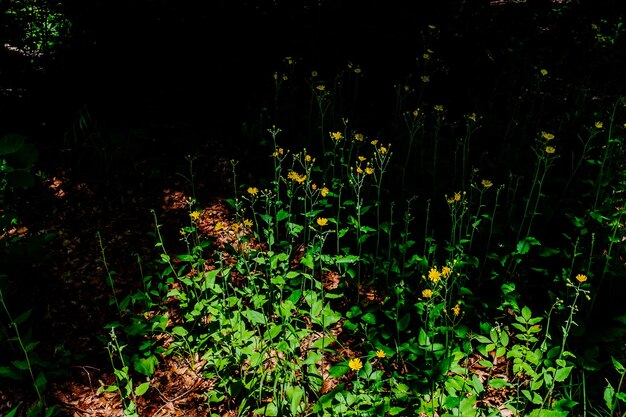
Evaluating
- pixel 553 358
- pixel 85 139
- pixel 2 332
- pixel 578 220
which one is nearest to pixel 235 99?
pixel 85 139

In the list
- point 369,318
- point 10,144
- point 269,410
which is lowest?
point 269,410

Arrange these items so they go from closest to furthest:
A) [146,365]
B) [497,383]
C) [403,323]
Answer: [497,383] → [403,323] → [146,365]

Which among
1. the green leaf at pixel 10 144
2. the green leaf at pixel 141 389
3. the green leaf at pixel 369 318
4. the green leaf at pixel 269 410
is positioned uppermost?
the green leaf at pixel 10 144

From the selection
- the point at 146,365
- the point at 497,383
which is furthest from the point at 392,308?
the point at 146,365

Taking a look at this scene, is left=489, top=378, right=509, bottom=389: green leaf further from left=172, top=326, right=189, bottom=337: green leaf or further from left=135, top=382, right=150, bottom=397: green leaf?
left=135, top=382, right=150, bottom=397: green leaf

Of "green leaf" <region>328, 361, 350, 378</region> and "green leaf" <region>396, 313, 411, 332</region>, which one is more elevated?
"green leaf" <region>396, 313, 411, 332</region>

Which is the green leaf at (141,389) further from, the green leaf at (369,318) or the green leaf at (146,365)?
the green leaf at (369,318)

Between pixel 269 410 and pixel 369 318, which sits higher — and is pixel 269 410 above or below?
below

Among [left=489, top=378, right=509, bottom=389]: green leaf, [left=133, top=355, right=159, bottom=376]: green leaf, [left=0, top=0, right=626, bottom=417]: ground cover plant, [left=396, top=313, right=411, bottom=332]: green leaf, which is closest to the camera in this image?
[left=489, top=378, right=509, bottom=389]: green leaf

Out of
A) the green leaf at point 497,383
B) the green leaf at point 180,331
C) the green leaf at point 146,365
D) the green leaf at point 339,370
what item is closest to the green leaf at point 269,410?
the green leaf at point 339,370

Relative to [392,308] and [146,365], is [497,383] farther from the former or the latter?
[146,365]

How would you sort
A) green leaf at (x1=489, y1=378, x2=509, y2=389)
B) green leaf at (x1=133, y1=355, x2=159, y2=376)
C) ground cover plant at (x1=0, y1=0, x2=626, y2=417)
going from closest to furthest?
green leaf at (x1=489, y1=378, x2=509, y2=389) → ground cover plant at (x1=0, y1=0, x2=626, y2=417) → green leaf at (x1=133, y1=355, x2=159, y2=376)

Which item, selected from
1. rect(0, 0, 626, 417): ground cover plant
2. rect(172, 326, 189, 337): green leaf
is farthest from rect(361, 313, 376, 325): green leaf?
rect(172, 326, 189, 337): green leaf

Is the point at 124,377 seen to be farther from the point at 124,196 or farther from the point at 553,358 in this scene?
the point at 553,358
